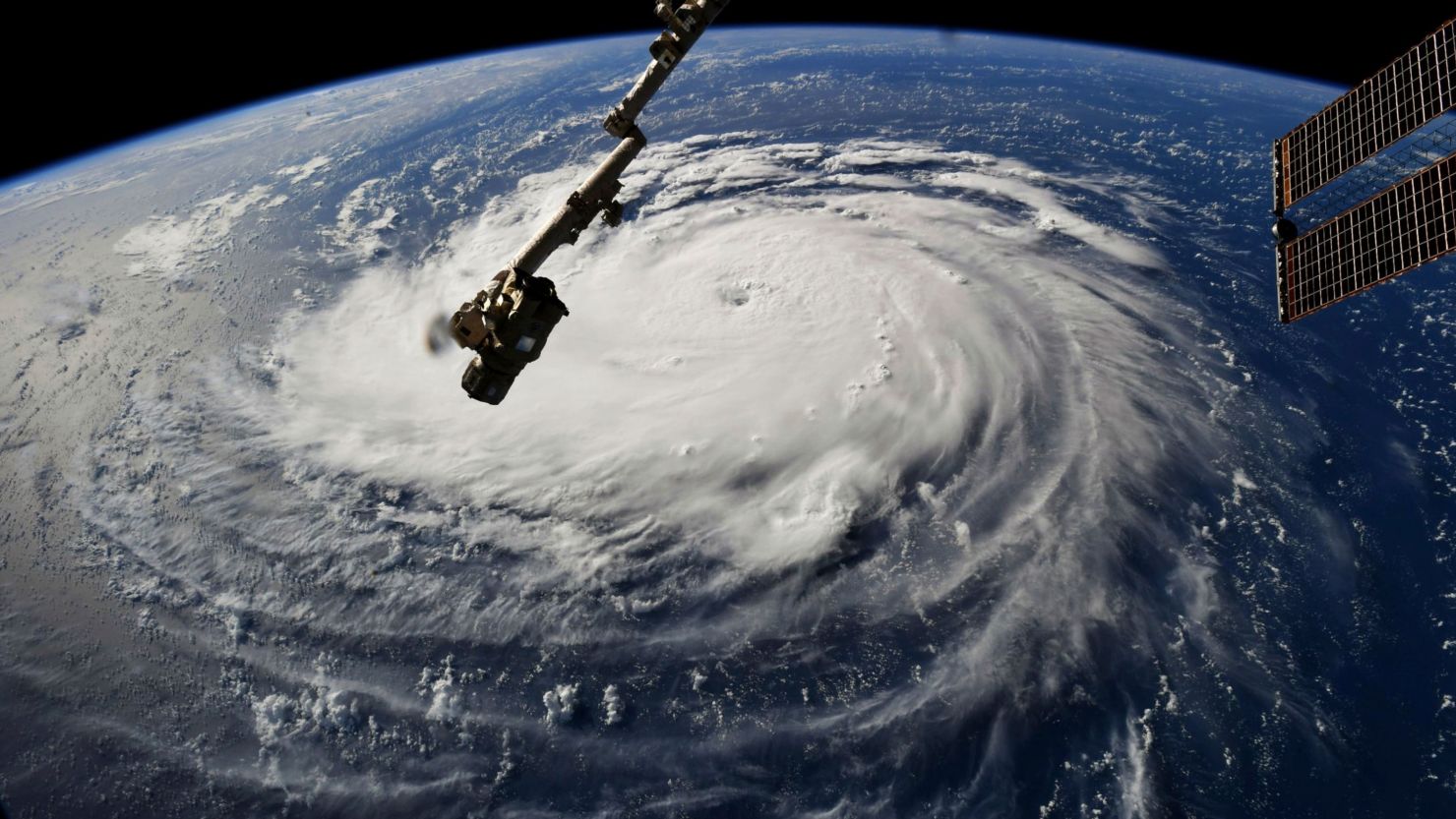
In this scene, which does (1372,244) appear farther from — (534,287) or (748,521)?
(748,521)

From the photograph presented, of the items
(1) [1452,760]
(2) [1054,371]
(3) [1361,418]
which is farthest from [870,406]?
(3) [1361,418]

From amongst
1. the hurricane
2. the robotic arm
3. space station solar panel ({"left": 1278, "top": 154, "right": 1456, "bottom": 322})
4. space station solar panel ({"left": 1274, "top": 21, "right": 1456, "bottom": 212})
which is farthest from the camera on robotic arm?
space station solar panel ({"left": 1274, "top": 21, "right": 1456, "bottom": 212})

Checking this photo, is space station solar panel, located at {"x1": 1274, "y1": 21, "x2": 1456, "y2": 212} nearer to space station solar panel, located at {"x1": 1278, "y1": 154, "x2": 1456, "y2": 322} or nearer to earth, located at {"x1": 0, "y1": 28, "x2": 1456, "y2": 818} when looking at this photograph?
space station solar panel, located at {"x1": 1278, "y1": 154, "x2": 1456, "y2": 322}

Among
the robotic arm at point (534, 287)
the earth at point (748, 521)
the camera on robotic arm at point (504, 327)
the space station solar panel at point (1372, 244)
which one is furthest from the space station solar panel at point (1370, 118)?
the camera on robotic arm at point (504, 327)

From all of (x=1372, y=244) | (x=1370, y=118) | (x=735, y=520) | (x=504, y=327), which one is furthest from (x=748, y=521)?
(x=1370, y=118)

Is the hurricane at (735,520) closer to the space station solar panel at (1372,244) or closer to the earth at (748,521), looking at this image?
the earth at (748,521)

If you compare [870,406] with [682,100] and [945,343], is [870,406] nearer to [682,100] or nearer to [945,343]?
[945,343]
